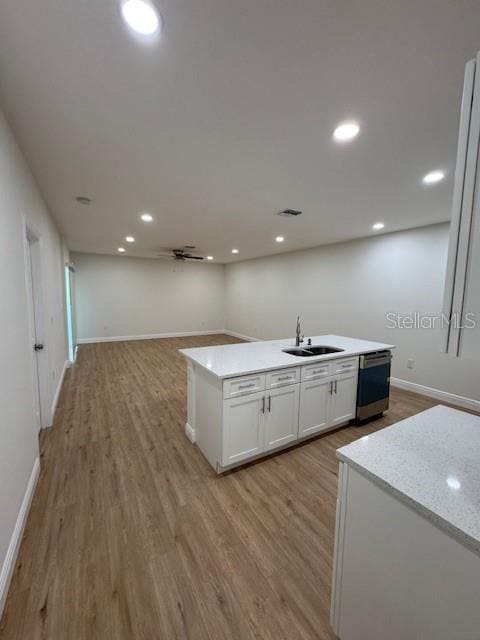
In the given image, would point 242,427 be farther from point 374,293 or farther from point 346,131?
point 374,293

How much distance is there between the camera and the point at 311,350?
3.19m

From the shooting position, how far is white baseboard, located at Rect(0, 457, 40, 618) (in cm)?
132

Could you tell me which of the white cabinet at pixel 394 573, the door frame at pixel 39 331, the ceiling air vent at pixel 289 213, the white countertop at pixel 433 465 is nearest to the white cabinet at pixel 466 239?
the white countertop at pixel 433 465

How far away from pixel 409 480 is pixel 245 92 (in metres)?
1.95

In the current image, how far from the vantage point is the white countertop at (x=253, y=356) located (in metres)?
2.25

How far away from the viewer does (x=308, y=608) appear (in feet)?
4.33

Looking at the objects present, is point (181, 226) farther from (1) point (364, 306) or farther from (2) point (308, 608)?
(2) point (308, 608)

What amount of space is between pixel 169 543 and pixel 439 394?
13.6ft

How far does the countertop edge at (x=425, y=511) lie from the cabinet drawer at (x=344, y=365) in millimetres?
1835

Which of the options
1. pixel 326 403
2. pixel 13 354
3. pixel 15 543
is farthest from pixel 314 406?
pixel 13 354

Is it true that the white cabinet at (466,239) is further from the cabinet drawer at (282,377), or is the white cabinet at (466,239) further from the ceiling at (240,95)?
the cabinet drawer at (282,377)

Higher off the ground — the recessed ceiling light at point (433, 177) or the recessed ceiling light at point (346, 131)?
the recessed ceiling light at point (433, 177)

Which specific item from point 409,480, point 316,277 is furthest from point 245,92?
point 316,277

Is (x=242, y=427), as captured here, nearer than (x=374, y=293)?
Yes
